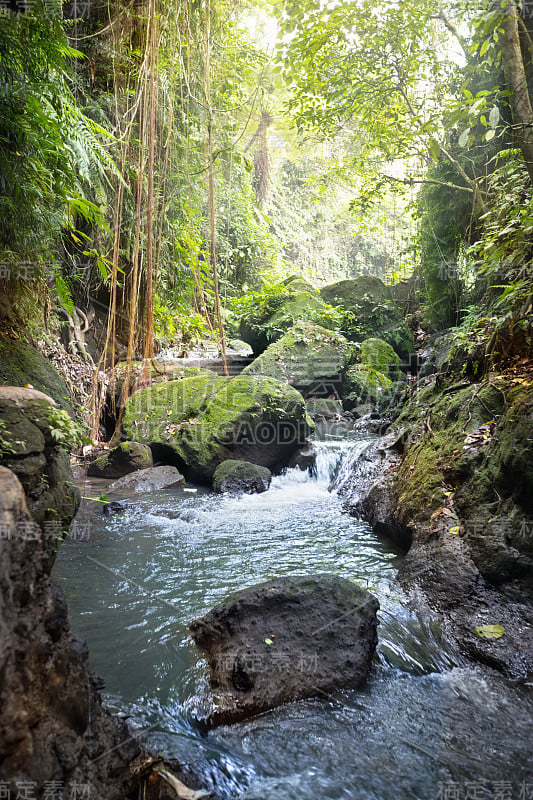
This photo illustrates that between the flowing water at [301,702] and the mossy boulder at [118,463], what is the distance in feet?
7.38

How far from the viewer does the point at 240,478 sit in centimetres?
663

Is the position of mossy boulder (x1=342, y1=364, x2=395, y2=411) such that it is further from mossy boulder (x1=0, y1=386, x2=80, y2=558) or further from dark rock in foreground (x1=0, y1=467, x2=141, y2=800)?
dark rock in foreground (x1=0, y1=467, x2=141, y2=800)

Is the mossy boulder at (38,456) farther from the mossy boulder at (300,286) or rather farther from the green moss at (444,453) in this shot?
the mossy boulder at (300,286)

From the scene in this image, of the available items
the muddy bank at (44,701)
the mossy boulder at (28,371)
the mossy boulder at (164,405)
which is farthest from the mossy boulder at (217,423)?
the muddy bank at (44,701)

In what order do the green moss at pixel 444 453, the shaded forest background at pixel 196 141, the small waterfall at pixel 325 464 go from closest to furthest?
the shaded forest background at pixel 196 141 → the green moss at pixel 444 453 → the small waterfall at pixel 325 464

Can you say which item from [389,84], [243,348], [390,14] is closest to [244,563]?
[389,84]

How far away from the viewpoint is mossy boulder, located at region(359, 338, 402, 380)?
12047 mm

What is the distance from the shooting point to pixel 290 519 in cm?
554

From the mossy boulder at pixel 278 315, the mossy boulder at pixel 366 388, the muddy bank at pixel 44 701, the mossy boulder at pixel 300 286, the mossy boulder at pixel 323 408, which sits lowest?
the muddy bank at pixel 44 701

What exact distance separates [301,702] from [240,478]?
14.3ft

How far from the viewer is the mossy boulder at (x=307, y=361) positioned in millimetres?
10789

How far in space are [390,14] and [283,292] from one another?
296 inches

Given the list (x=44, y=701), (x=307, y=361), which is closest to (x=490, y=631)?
(x=44, y=701)

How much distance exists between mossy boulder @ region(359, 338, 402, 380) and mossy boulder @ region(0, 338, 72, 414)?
9542 mm
